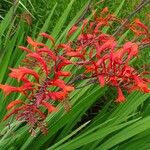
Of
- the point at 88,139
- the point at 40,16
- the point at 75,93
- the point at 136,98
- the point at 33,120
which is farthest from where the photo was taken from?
the point at 40,16

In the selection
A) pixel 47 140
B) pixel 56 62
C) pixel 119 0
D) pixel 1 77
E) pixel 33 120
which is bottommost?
pixel 47 140

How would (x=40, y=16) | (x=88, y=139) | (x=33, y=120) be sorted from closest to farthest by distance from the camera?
1. (x=33, y=120)
2. (x=88, y=139)
3. (x=40, y=16)

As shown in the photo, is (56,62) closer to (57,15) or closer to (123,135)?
(123,135)

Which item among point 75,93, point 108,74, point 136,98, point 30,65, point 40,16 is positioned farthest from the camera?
point 40,16

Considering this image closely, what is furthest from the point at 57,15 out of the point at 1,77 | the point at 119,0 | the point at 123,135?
the point at 123,135

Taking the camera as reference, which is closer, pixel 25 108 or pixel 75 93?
pixel 25 108

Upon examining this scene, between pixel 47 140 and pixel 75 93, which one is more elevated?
pixel 75 93

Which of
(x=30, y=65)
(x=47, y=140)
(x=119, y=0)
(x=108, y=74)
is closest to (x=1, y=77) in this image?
(x=47, y=140)

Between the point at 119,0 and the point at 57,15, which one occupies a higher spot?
the point at 119,0

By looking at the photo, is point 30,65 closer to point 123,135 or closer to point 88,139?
point 88,139
